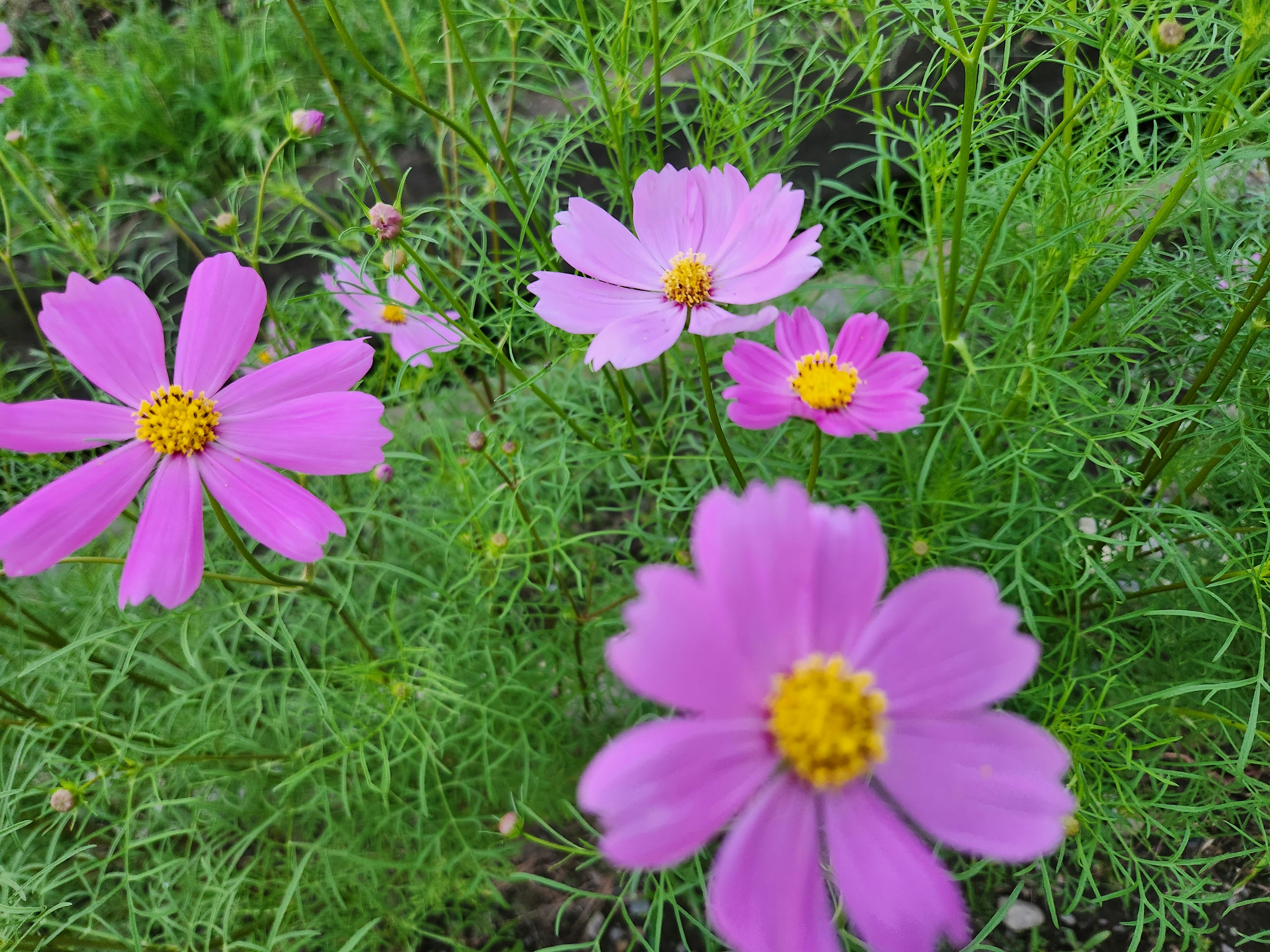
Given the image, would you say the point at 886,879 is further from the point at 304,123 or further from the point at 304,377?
the point at 304,123

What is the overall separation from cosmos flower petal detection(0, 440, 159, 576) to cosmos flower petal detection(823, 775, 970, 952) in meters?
0.62

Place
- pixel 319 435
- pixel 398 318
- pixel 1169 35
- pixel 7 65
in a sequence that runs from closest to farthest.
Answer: pixel 1169 35 → pixel 319 435 → pixel 7 65 → pixel 398 318

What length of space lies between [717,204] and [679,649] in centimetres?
60

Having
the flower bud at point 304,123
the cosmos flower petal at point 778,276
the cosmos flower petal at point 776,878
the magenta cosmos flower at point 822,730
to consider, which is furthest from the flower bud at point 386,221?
the cosmos flower petal at point 776,878

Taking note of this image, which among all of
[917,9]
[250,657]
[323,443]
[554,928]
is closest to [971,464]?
[917,9]

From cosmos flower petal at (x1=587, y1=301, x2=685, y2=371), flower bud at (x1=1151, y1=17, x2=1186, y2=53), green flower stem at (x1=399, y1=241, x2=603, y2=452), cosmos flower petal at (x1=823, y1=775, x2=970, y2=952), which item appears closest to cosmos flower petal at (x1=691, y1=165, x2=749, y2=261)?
cosmos flower petal at (x1=587, y1=301, x2=685, y2=371)

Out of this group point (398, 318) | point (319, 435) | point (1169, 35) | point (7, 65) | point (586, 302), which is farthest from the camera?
point (398, 318)

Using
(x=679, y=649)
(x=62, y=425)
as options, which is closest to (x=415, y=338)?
(x=62, y=425)

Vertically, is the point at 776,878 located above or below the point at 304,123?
below

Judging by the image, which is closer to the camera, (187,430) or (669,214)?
(187,430)

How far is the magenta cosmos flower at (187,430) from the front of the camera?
66cm

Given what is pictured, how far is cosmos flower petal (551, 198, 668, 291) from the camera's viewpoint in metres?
0.81

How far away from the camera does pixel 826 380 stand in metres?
0.78

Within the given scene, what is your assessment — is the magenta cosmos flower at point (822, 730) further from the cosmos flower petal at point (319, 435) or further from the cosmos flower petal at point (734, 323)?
the cosmos flower petal at point (319, 435)
